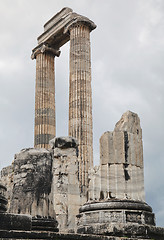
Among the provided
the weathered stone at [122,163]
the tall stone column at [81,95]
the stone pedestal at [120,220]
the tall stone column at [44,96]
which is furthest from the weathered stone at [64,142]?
the tall stone column at [44,96]

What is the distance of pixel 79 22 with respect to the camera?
23.2 metres

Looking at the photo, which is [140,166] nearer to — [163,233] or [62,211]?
[163,233]

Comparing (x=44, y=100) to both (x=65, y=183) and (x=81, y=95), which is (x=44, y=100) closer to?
(x=81, y=95)

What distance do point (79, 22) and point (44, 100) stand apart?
17.6 ft

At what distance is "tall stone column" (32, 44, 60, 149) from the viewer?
24.3 meters

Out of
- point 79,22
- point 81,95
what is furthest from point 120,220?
point 79,22

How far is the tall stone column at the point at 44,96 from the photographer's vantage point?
24.3 m

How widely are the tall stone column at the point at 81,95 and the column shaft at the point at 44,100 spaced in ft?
10.1

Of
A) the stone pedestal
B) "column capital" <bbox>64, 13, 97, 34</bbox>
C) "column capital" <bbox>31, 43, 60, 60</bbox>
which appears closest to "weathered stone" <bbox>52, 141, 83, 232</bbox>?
the stone pedestal

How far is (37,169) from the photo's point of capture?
8.80 meters

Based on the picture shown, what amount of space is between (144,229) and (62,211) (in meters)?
4.62

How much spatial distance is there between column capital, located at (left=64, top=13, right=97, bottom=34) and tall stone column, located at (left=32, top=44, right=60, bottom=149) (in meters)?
3.07

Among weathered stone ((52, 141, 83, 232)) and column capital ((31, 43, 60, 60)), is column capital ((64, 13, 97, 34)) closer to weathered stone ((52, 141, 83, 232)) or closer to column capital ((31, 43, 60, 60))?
column capital ((31, 43, 60, 60))

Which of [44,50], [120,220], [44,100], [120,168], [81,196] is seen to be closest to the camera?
[120,220]
